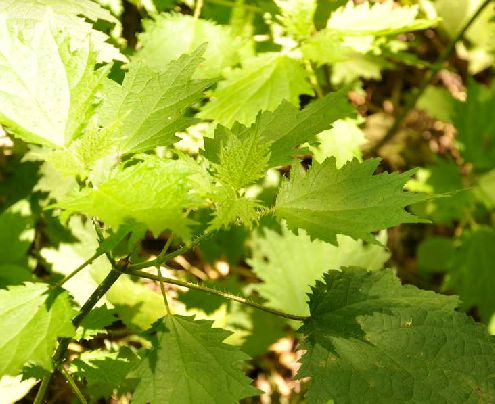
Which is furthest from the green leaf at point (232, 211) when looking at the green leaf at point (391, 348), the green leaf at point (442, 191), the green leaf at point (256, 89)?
the green leaf at point (442, 191)

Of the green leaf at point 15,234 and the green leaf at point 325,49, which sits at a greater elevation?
the green leaf at point 325,49

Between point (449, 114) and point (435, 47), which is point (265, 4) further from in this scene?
point (435, 47)

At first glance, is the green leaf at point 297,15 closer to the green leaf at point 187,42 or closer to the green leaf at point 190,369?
the green leaf at point 187,42

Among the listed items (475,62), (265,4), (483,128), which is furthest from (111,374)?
(475,62)

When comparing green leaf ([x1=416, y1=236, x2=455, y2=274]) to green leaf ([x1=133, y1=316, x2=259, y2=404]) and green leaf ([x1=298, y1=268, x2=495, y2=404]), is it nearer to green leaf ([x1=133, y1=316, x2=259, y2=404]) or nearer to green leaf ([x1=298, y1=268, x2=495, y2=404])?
green leaf ([x1=298, y1=268, x2=495, y2=404])

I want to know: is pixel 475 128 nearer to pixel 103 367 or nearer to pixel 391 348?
pixel 391 348

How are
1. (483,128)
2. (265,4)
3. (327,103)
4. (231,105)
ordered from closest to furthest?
(327,103) → (231,105) → (265,4) → (483,128)

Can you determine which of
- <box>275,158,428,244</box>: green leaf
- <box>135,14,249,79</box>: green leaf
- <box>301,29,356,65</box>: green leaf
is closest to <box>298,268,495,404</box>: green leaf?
<box>275,158,428,244</box>: green leaf
